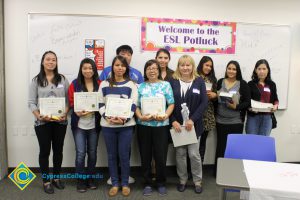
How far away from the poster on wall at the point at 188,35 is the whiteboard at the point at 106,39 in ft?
0.24

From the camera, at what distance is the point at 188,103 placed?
2.96m

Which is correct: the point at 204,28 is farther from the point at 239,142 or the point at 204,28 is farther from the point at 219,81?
the point at 239,142

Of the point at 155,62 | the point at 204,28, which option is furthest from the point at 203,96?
the point at 204,28

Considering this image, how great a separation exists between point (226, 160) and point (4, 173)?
2.80 metres

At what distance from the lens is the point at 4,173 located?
342cm

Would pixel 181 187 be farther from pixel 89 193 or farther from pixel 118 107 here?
pixel 118 107

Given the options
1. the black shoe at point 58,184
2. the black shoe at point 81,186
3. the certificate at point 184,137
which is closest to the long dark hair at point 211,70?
the certificate at point 184,137

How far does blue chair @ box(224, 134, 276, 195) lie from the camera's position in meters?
2.24

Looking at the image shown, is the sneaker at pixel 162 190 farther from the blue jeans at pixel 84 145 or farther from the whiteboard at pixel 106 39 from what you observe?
the whiteboard at pixel 106 39

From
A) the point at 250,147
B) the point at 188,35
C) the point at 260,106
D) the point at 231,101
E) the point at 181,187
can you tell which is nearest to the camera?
the point at 250,147

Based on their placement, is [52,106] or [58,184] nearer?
[52,106]

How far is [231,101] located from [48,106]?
6.74 feet

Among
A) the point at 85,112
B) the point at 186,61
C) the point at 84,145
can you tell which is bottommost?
the point at 84,145
